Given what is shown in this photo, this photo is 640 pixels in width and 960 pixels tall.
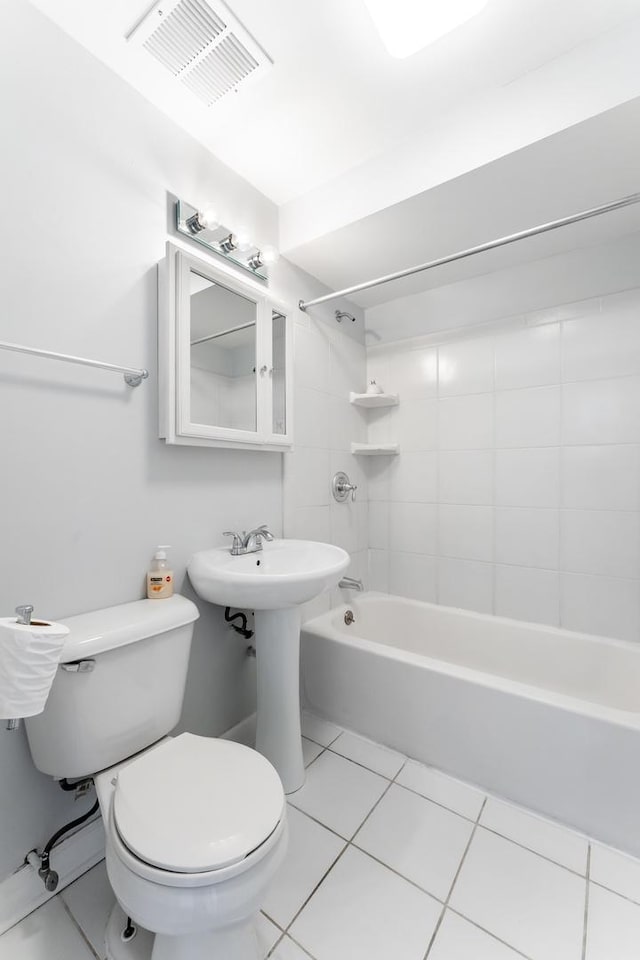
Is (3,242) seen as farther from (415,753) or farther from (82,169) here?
(415,753)

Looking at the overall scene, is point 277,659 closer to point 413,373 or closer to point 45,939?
point 45,939

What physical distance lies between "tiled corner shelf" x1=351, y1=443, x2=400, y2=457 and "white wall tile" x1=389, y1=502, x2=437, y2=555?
30cm

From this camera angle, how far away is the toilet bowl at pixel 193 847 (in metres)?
0.71

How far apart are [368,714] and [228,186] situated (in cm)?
217

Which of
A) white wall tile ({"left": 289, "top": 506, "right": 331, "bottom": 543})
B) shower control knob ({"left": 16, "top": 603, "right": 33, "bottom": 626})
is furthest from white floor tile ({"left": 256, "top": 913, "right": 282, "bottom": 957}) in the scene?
white wall tile ({"left": 289, "top": 506, "right": 331, "bottom": 543})

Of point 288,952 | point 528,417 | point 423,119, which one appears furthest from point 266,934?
point 423,119

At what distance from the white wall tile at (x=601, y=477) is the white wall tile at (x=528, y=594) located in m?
0.36

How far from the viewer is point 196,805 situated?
0.82m

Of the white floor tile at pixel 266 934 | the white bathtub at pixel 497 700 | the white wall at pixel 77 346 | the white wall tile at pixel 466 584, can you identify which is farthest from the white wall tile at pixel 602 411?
the white floor tile at pixel 266 934

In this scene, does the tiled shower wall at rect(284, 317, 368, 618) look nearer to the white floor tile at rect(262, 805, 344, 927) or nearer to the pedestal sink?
the pedestal sink

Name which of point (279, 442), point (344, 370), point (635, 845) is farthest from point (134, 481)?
point (635, 845)

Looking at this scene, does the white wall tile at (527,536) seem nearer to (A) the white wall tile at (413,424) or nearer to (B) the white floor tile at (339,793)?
(A) the white wall tile at (413,424)

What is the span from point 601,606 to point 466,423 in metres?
1.01

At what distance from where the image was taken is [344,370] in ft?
7.29
